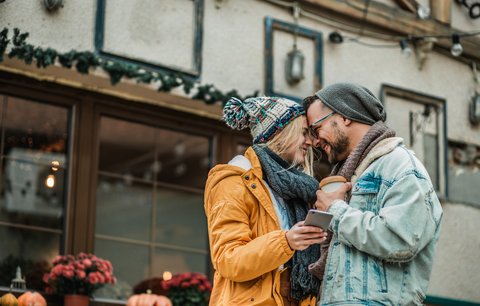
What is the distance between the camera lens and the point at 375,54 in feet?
34.7

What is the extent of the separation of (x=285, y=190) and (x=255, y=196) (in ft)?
0.50

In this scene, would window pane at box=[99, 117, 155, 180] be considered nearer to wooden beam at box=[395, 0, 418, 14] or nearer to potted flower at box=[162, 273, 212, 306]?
potted flower at box=[162, 273, 212, 306]

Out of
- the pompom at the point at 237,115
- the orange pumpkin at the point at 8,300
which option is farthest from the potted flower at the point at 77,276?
the pompom at the point at 237,115

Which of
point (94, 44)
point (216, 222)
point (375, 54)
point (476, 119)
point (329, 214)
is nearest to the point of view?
point (329, 214)

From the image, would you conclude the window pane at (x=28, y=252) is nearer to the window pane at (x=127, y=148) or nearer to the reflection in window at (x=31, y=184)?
the reflection in window at (x=31, y=184)

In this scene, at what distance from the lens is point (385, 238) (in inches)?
170

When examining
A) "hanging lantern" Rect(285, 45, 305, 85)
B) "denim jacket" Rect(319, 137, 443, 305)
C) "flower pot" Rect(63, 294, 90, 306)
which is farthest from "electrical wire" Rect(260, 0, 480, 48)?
"denim jacket" Rect(319, 137, 443, 305)

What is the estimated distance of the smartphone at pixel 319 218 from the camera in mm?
4316

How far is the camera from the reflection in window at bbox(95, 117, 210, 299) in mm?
9055

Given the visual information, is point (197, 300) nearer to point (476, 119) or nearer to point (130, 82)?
point (130, 82)

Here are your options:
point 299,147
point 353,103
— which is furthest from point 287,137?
point 353,103

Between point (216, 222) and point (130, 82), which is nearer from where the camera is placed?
point (216, 222)

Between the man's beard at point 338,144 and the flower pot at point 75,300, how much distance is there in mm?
3664

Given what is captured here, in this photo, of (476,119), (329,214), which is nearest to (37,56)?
(329,214)
